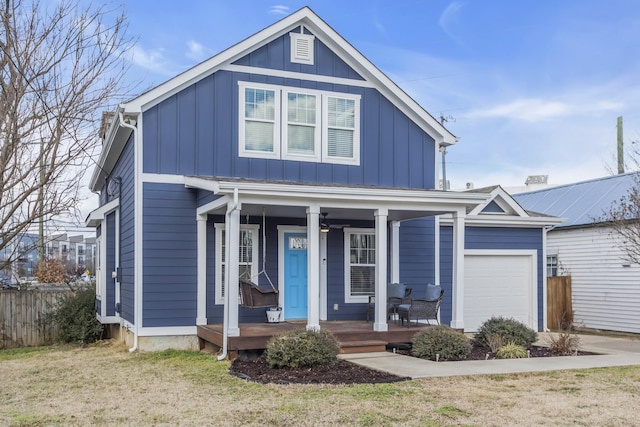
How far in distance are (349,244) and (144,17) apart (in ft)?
20.4

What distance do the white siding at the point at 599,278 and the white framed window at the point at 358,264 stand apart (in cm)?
685

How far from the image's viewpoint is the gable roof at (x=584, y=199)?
61.1ft

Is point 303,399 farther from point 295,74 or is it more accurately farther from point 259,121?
point 295,74

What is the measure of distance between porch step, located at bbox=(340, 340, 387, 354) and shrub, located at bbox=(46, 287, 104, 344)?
6.43 m

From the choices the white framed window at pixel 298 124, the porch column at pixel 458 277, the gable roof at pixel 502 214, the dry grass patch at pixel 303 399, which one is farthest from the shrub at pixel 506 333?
the white framed window at pixel 298 124

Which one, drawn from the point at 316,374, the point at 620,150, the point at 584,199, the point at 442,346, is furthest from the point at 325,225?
the point at 620,150

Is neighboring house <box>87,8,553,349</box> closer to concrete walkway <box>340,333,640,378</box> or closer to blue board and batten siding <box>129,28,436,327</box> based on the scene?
blue board and batten siding <box>129,28,436,327</box>

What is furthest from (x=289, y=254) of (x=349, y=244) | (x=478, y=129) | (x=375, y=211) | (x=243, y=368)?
(x=478, y=129)

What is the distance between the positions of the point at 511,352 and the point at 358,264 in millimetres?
4078

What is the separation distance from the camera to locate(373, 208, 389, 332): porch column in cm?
1189

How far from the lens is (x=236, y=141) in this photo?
13.0 meters

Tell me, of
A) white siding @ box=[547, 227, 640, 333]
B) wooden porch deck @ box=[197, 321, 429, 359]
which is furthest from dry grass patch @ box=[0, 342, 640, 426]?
white siding @ box=[547, 227, 640, 333]

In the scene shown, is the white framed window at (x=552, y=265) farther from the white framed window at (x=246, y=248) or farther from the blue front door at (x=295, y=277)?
the white framed window at (x=246, y=248)

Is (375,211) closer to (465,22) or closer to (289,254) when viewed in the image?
(289,254)
